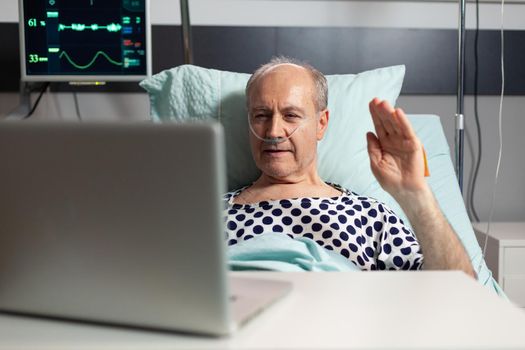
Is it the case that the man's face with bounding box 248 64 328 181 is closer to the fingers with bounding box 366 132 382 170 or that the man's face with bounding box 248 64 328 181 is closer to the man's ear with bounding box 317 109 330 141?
the man's ear with bounding box 317 109 330 141

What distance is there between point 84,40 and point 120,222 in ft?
5.25

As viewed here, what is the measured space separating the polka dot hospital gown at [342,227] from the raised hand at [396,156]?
0.21 meters

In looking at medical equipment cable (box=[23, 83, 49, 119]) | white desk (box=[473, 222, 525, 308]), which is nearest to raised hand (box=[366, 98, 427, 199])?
white desk (box=[473, 222, 525, 308])

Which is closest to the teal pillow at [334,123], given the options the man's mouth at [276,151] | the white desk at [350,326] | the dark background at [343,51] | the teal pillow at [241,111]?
the teal pillow at [241,111]

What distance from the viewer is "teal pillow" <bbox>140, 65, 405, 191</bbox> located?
1.92m

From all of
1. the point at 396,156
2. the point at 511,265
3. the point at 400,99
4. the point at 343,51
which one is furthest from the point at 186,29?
the point at 511,265

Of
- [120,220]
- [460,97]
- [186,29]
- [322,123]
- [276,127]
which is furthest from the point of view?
[186,29]

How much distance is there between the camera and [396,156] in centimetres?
135

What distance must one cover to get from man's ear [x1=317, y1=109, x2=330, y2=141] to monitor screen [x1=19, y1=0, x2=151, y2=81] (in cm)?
64

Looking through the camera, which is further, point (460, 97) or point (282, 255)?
point (460, 97)

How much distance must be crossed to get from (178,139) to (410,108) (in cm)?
205

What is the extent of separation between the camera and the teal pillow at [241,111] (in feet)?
6.31

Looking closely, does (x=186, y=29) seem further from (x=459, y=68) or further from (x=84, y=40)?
(x=459, y=68)

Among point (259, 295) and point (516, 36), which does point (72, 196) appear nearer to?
point (259, 295)
